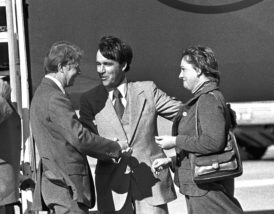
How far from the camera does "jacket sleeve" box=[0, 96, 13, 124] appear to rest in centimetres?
363

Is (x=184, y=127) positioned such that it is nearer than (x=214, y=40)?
Yes

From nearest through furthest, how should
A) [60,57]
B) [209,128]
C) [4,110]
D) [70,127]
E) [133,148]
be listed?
[209,128] → [70,127] → [60,57] → [133,148] → [4,110]

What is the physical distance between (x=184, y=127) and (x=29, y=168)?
1454mm

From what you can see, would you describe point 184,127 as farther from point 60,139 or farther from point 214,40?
point 214,40

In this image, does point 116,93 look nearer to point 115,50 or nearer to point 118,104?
point 118,104

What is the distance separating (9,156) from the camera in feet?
12.3

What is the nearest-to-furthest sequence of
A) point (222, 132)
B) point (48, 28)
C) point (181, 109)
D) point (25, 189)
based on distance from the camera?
point (222, 132) < point (181, 109) < point (25, 189) < point (48, 28)

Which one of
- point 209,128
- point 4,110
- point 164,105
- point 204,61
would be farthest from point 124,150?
point 4,110

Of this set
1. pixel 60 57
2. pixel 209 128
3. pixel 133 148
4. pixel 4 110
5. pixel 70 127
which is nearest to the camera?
pixel 209 128

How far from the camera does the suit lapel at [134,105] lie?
11.0ft

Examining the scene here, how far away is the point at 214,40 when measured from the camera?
5215 millimetres

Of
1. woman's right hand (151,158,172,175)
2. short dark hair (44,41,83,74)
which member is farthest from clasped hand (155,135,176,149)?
short dark hair (44,41,83,74)

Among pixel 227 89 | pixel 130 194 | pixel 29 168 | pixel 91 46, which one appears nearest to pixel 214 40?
pixel 227 89

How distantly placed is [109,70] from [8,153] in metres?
0.87
